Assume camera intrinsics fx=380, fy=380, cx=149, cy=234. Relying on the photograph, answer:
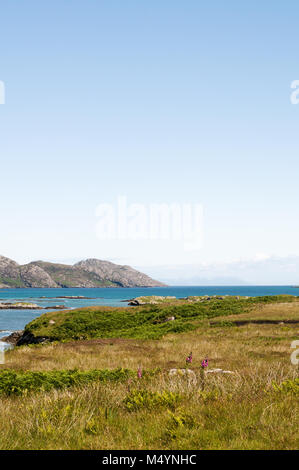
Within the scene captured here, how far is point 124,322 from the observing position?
1742 inches

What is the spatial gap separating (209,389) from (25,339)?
36.8m

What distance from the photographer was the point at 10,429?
24.3 ft

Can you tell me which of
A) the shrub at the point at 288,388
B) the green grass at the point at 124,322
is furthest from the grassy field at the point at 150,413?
the green grass at the point at 124,322

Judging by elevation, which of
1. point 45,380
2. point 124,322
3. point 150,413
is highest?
point 150,413

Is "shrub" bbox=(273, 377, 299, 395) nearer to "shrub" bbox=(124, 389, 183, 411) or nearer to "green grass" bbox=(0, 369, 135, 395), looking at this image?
"shrub" bbox=(124, 389, 183, 411)

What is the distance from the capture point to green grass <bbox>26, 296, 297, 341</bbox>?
37031mm

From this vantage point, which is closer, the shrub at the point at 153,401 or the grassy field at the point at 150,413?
the grassy field at the point at 150,413

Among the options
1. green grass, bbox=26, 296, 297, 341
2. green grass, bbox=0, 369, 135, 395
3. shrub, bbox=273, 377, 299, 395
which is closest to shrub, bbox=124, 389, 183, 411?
shrub, bbox=273, 377, 299, 395

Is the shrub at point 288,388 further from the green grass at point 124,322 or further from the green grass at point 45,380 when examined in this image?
the green grass at point 124,322

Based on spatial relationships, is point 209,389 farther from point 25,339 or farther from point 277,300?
point 277,300

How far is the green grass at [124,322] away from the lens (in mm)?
37031

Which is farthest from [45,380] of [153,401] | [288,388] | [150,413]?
[288,388]

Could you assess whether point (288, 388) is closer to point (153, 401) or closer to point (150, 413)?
point (153, 401)

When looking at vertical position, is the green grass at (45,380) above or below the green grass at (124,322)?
above
